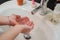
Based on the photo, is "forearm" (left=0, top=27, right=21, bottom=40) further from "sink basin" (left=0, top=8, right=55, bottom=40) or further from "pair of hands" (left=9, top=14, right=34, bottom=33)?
"sink basin" (left=0, top=8, right=55, bottom=40)

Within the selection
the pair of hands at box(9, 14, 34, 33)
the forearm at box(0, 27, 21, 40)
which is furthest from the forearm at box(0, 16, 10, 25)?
the forearm at box(0, 27, 21, 40)

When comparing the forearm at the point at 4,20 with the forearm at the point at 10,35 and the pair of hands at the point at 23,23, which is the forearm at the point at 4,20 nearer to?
the pair of hands at the point at 23,23

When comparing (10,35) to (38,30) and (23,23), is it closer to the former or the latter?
(23,23)

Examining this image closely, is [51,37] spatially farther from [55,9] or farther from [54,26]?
[55,9]

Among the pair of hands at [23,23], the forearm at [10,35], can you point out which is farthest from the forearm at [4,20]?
the forearm at [10,35]

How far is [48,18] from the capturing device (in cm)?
80

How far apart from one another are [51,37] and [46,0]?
217mm

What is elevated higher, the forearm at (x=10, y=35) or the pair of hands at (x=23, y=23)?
the pair of hands at (x=23, y=23)

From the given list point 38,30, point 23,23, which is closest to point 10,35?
Result: point 23,23

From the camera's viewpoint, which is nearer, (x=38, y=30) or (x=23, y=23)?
(x=23, y=23)

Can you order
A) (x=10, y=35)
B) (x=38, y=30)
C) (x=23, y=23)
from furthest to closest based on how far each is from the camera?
(x=38, y=30) < (x=23, y=23) < (x=10, y=35)

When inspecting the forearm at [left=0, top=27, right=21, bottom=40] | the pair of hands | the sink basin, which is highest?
the pair of hands

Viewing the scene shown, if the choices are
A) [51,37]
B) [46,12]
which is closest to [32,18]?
[46,12]

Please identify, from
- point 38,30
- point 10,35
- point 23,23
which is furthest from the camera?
point 38,30
